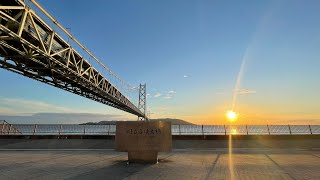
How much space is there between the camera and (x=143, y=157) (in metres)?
10.7

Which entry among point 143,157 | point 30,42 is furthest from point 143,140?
point 30,42

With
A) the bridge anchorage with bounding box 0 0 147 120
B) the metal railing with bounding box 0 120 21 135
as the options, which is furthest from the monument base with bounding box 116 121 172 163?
the metal railing with bounding box 0 120 21 135

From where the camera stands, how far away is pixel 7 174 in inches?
311

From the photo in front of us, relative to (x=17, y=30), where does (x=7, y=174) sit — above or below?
below

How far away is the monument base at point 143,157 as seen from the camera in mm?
10625

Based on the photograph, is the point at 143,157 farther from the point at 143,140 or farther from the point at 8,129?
the point at 8,129

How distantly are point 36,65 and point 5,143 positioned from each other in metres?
8.93

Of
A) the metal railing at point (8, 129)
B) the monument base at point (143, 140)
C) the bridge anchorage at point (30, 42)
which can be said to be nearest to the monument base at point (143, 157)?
the monument base at point (143, 140)

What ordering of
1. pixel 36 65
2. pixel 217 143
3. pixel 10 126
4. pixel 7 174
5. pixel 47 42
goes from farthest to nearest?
pixel 10 126
pixel 217 143
pixel 36 65
pixel 47 42
pixel 7 174

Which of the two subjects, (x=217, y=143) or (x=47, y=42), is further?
(x=217, y=143)

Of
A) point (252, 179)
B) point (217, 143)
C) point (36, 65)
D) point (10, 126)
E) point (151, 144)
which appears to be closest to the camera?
point (252, 179)

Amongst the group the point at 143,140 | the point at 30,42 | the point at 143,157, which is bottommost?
the point at 143,157

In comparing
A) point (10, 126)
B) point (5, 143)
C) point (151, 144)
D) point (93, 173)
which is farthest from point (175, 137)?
point (10, 126)

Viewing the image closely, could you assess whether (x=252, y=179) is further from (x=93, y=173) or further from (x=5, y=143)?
(x=5, y=143)
